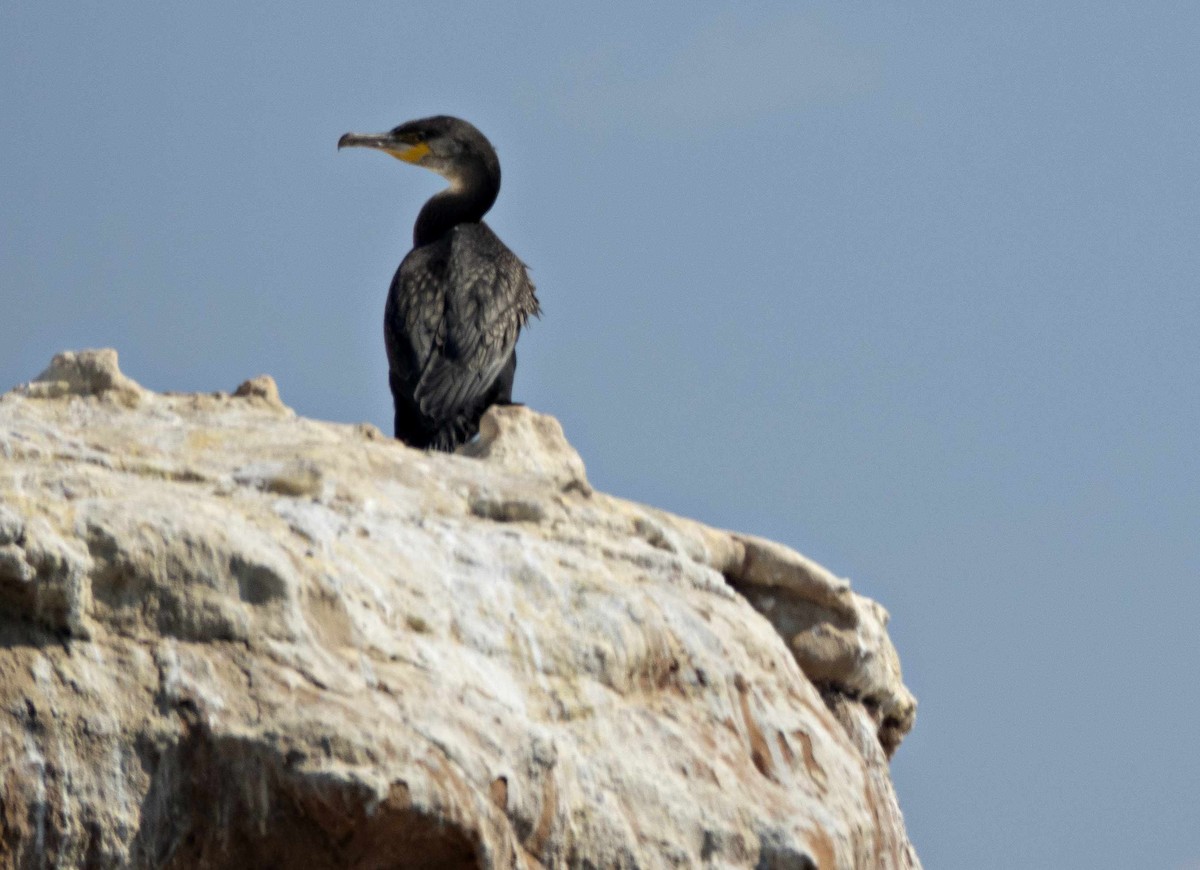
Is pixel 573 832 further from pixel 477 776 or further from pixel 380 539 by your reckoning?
pixel 380 539

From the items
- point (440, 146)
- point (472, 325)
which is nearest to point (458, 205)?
point (440, 146)

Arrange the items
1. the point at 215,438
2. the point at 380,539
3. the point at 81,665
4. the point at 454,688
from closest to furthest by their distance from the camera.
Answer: the point at 81,665 < the point at 454,688 < the point at 380,539 < the point at 215,438

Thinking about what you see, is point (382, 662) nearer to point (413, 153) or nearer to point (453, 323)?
point (453, 323)

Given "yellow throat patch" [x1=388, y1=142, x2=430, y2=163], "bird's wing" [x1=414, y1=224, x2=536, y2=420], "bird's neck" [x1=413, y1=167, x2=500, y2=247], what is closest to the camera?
"bird's wing" [x1=414, y1=224, x2=536, y2=420]

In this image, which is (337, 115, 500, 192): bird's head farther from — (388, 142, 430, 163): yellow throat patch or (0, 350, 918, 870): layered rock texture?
(0, 350, 918, 870): layered rock texture

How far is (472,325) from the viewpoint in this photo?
416 inches

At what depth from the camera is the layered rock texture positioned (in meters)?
4.81

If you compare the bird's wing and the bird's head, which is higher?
the bird's head

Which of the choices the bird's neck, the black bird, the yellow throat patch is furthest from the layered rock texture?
the yellow throat patch

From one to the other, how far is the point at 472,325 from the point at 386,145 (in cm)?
247

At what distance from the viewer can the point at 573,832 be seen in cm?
531

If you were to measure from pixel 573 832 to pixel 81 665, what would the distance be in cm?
125

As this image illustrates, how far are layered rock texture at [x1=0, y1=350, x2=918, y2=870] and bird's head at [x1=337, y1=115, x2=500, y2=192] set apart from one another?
210 inches

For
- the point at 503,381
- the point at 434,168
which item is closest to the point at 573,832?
the point at 503,381
